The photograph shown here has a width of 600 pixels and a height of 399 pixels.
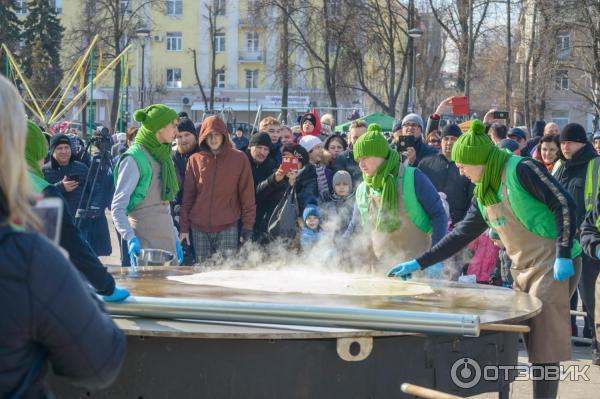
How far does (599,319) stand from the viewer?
612 centimetres

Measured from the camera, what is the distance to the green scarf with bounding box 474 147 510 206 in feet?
18.2

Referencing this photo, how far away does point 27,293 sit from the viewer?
93.6 inches

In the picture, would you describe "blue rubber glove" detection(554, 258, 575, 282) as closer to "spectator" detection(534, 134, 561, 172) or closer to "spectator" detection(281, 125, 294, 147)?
"spectator" detection(534, 134, 561, 172)

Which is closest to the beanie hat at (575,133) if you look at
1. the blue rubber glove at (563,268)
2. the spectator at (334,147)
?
the spectator at (334,147)

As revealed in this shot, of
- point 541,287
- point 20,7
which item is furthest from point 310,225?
point 20,7

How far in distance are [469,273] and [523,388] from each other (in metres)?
2.61

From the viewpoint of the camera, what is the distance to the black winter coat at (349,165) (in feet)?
31.3

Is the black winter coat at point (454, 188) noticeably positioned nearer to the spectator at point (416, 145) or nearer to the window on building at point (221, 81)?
the spectator at point (416, 145)

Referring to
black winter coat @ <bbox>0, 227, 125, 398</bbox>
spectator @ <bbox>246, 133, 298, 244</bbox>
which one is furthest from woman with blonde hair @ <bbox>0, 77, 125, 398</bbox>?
spectator @ <bbox>246, 133, 298, 244</bbox>

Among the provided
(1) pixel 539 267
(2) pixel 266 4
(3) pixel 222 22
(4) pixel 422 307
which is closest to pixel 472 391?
(4) pixel 422 307

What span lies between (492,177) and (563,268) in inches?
25.9

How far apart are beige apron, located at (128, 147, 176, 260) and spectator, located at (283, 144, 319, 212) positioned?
6.49 feet

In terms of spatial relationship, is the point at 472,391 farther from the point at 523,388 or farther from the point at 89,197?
the point at 89,197

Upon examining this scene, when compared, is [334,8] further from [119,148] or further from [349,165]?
[349,165]
